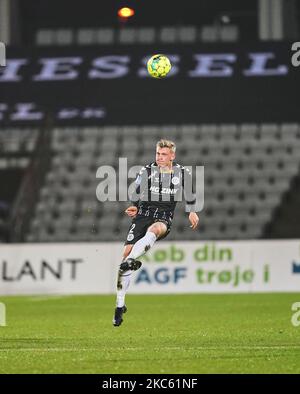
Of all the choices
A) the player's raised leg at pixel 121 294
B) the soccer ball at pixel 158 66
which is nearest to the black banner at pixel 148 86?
the soccer ball at pixel 158 66

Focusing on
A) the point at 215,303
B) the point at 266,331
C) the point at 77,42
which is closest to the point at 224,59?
the point at 77,42

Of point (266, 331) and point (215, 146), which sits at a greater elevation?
point (215, 146)

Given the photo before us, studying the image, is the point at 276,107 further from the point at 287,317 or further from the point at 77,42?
the point at 287,317

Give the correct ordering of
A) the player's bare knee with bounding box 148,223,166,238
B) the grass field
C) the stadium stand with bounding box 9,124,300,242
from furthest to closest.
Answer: the stadium stand with bounding box 9,124,300,242
the player's bare knee with bounding box 148,223,166,238
the grass field

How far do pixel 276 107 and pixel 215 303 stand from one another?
1030 cm

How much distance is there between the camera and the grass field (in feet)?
32.0

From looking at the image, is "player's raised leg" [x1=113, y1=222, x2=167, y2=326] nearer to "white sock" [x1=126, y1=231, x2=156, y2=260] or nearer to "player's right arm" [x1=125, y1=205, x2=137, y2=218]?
"white sock" [x1=126, y1=231, x2=156, y2=260]

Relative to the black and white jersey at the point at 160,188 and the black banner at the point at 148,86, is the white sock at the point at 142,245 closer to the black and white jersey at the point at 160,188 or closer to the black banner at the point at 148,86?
the black and white jersey at the point at 160,188

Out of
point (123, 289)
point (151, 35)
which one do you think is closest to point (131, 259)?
point (123, 289)

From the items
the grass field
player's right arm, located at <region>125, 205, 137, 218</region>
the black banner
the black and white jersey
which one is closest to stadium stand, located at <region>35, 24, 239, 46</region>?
the black banner

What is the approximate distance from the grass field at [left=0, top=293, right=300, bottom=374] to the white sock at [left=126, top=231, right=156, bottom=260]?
1.00 m

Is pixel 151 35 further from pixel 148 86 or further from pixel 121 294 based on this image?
pixel 121 294

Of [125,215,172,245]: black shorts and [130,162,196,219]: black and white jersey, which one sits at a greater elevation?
[130,162,196,219]: black and white jersey

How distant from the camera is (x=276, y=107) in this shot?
28.7 m
